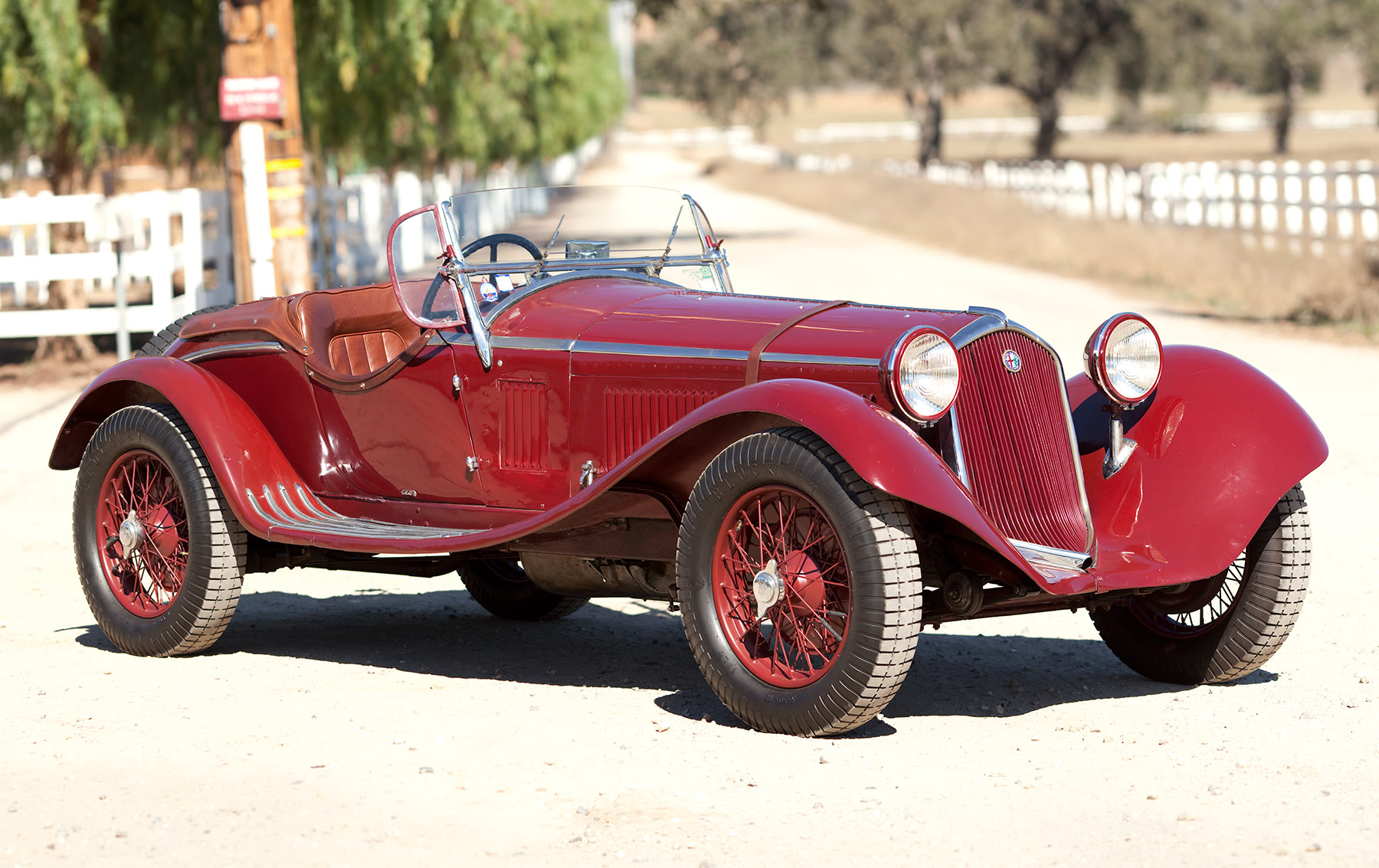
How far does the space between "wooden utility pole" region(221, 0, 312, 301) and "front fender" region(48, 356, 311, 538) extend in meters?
6.16

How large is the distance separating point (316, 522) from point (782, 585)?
1.91 meters

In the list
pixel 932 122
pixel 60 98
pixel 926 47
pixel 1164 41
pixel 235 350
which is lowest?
pixel 235 350

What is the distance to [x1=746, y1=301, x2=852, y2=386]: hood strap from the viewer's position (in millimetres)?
5027

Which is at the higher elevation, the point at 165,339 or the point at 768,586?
the point at 165,339

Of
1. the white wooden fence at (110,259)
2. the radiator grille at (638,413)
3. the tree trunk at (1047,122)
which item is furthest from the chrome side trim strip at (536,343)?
the tree trunk at (1047,122)

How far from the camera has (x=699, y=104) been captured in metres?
104

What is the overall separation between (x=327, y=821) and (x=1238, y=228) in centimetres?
2450

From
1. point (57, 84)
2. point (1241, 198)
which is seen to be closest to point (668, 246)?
point (57, 84)

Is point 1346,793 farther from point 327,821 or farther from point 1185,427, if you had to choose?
point 327,821

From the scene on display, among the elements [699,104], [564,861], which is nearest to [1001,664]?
[564,861]

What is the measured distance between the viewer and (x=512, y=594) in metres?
6.67

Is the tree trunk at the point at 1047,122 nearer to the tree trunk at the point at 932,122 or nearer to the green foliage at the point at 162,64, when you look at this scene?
the tree trunk at the point at 932,122

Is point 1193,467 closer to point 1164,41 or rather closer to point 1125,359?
point 1125,359

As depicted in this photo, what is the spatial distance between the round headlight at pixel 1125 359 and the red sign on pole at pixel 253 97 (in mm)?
8487
